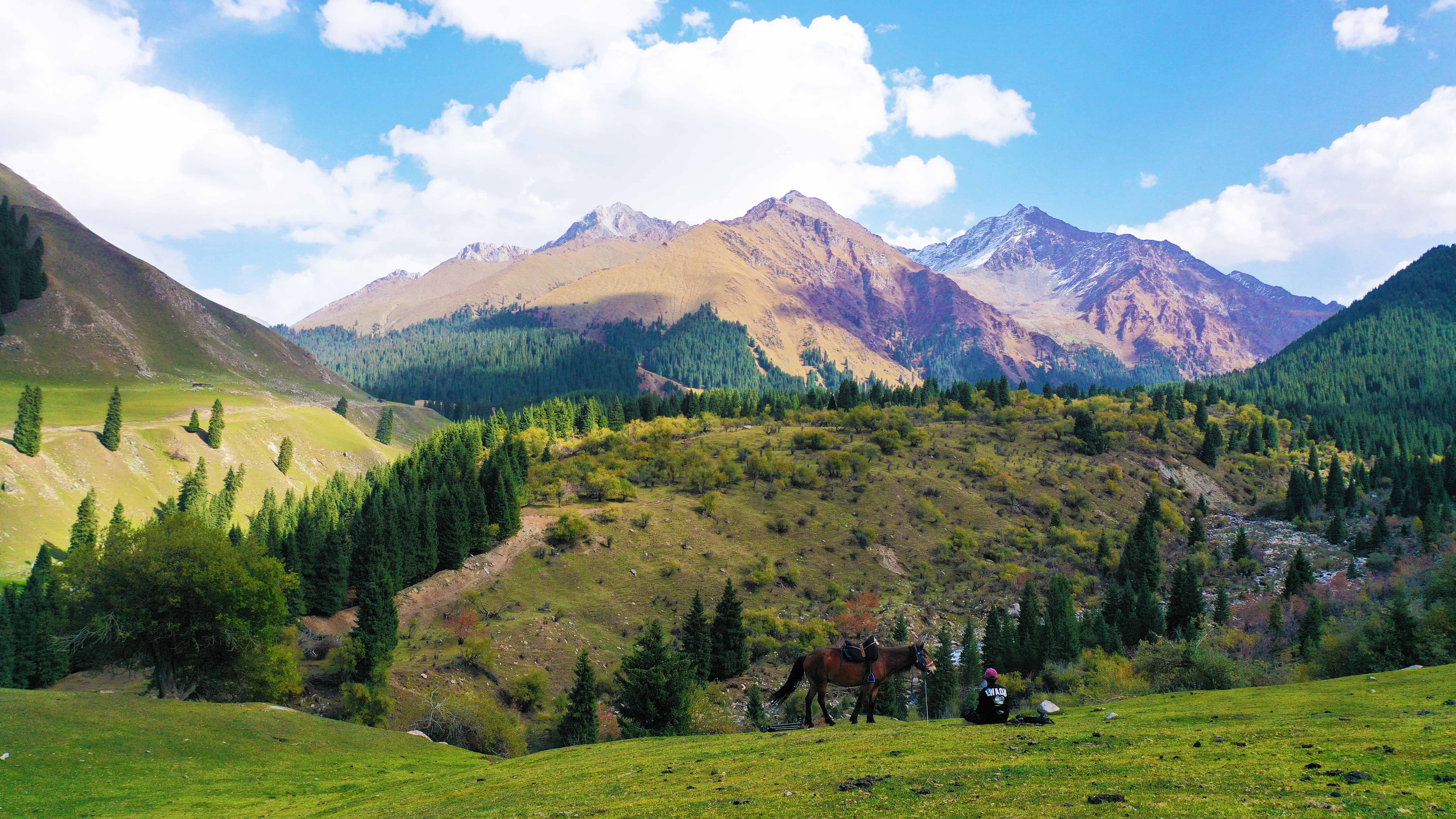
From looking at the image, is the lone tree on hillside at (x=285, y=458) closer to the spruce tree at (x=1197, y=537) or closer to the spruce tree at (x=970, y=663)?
the spruce tree at (x=970, y=663)

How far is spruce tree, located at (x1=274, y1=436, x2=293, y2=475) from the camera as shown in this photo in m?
194

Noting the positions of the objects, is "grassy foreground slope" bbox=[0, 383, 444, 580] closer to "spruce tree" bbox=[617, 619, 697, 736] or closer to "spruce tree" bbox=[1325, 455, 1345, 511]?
"spruce tree" bbox=[617, 619, 697, 736]

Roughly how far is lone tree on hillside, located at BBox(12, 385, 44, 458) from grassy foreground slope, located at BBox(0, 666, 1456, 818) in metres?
151

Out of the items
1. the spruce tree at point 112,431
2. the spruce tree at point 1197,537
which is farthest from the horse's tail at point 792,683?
the spruce tree at point 112,431

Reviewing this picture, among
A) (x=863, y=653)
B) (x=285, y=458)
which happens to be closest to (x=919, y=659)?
(x=863, y=653)

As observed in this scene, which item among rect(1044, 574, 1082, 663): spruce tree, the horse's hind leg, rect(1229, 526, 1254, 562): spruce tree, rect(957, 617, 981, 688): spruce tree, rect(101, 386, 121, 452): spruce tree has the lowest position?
rect(957, 617, 981, 688): spruce tree

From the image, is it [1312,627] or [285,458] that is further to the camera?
[285,458]

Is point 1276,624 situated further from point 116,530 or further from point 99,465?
point 99,465

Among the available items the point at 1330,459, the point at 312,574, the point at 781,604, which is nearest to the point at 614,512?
the point at 781,604

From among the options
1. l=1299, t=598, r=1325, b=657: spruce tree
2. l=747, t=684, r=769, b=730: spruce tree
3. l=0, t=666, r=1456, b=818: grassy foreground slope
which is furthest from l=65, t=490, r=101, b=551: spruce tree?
l=1299, t=598, r=1325, b=657: spruce tree

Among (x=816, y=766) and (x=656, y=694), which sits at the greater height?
(x=816, y=766)

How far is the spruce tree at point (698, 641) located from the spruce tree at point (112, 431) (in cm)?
15572

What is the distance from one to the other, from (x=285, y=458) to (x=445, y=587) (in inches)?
4995

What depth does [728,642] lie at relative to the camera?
82938 millimetres
